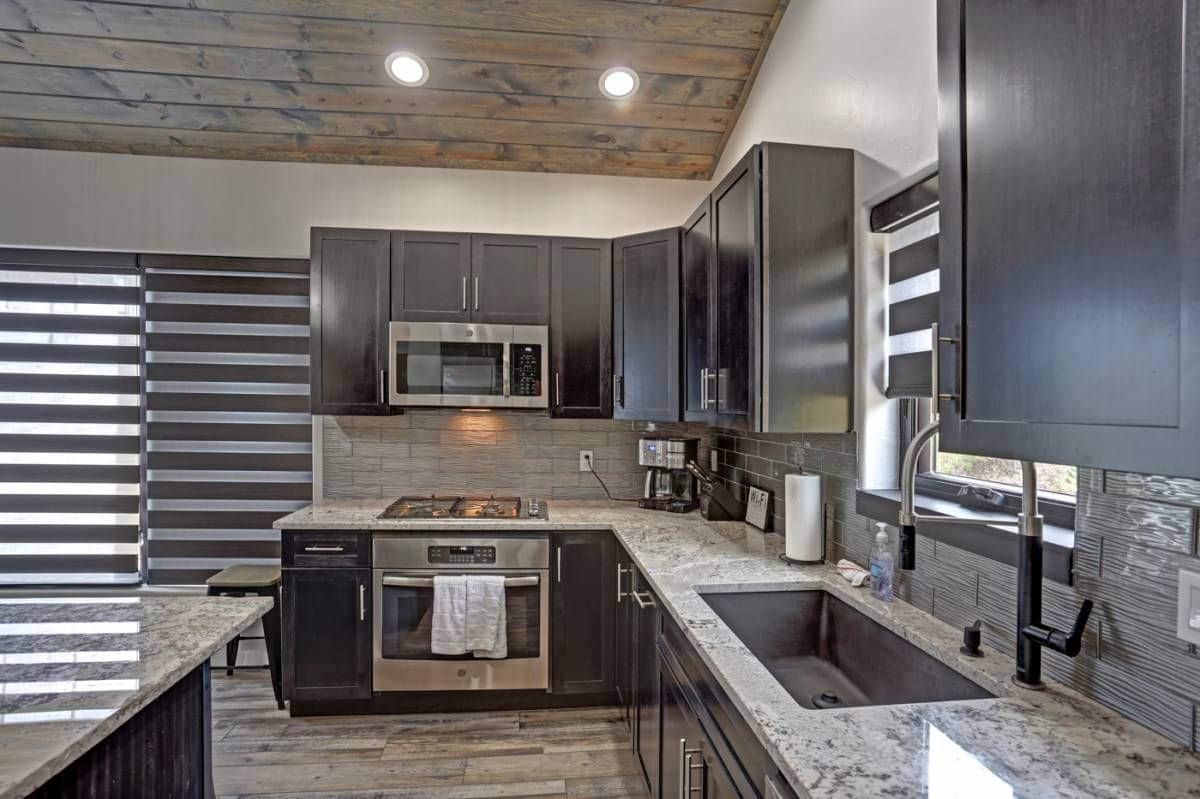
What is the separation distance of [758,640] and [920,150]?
1.44 metres

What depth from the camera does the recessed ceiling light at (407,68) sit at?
109 inches

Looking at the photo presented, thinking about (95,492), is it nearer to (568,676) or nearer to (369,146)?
(369,146)

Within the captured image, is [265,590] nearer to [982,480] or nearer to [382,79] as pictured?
[382,79]

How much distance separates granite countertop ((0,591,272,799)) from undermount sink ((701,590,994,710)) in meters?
1.29

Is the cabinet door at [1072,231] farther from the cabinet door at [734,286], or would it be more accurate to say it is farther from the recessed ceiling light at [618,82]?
the recessed ceiling light at [618,82]

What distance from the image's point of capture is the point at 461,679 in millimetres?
2836

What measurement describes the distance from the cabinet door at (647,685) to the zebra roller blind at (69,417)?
2.73 meters

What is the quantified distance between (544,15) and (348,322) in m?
1.66

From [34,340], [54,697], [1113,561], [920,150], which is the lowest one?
[54,697]

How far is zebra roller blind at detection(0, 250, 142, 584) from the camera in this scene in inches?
127

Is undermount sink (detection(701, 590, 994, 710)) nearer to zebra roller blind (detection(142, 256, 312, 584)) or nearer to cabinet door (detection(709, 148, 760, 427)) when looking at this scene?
cabinet door (detection(709, 148, 760, 427))

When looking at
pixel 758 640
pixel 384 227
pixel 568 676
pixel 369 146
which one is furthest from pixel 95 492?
pixel 758 640

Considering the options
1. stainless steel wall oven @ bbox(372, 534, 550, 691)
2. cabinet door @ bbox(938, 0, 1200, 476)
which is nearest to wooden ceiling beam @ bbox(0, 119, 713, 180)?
stainless steel wall oven @ bbox(372, 534, 550, 691)

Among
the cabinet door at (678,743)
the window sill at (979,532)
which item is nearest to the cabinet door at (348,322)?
the cabinet door at (678,743)
